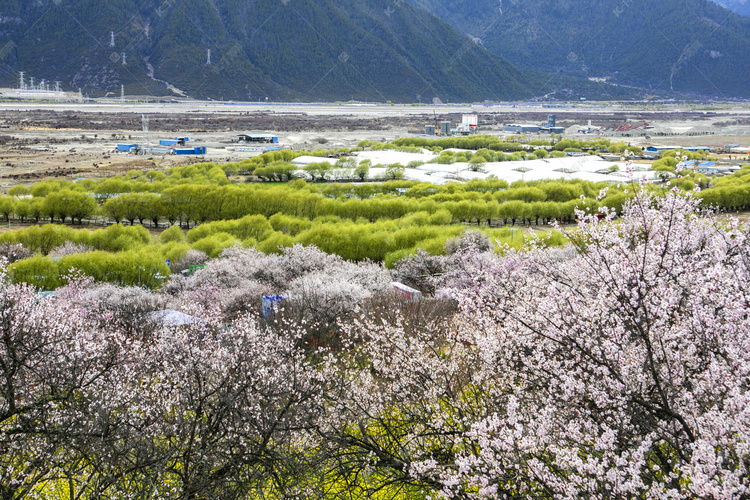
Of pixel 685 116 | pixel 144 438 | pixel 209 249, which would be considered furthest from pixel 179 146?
pixel 685 116

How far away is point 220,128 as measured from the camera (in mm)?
132250

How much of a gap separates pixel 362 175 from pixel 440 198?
68.3 ft

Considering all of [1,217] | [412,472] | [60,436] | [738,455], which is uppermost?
[738,455]

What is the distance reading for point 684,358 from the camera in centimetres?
641

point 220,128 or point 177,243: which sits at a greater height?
point 220,128

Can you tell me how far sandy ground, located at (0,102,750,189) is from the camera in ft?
256

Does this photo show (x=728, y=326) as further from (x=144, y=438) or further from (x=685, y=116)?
(x=685, y=116)

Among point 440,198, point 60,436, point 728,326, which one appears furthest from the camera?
point 440,198

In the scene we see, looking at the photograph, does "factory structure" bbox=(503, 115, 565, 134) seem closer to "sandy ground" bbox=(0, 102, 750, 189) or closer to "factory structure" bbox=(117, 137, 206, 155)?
"sandy ground" bbox=(0, 102, 750, 189)

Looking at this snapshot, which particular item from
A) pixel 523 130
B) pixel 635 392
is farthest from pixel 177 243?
pixel 523 130

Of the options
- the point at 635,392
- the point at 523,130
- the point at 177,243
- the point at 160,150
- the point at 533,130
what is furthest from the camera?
the point at 523,130

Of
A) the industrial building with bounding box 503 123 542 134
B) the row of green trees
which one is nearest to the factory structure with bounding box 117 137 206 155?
the row of green trees

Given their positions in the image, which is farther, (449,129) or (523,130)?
(523,130)

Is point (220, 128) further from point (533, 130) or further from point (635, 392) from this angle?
point (635, 392)
